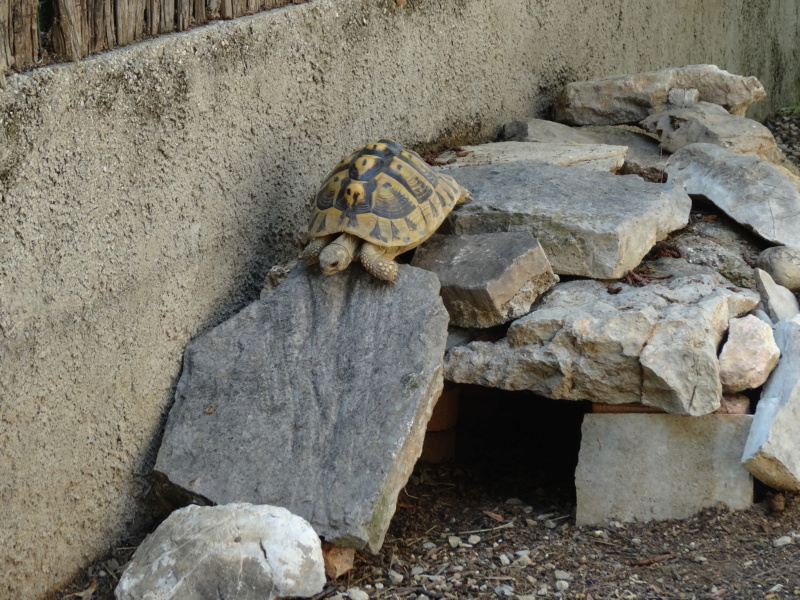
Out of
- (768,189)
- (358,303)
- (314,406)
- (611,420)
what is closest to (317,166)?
(358,303)

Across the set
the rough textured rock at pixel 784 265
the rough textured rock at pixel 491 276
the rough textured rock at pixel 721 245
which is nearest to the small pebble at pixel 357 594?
the rough textured rock at pixel 491 276

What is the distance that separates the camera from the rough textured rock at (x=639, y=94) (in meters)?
6.45

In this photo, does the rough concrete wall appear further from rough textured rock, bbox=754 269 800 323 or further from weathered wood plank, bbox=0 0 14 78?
rough textured rock, bbox=754 269 800 323

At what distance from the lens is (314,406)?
11.9 ft

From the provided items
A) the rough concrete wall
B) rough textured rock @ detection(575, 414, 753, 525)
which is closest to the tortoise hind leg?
the rough concrete wall

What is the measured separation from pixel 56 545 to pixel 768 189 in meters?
3.55

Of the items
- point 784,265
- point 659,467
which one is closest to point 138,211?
point 659,467

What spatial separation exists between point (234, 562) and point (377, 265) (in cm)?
130

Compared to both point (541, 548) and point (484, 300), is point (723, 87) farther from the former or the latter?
point (541, 548)

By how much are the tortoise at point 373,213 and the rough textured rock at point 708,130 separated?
7.61ft

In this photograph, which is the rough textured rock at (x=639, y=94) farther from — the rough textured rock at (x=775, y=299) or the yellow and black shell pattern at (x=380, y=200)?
the yellow and black shell pattern at (x=380, y=200)

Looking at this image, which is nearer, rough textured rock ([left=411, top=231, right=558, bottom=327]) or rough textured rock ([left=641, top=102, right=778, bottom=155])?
rough textured rock ([left=411, top=231, right=558, bottom=327])

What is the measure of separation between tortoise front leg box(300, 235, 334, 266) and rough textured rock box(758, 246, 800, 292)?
79.1 inches

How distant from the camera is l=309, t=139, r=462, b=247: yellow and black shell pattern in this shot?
3887 mm
